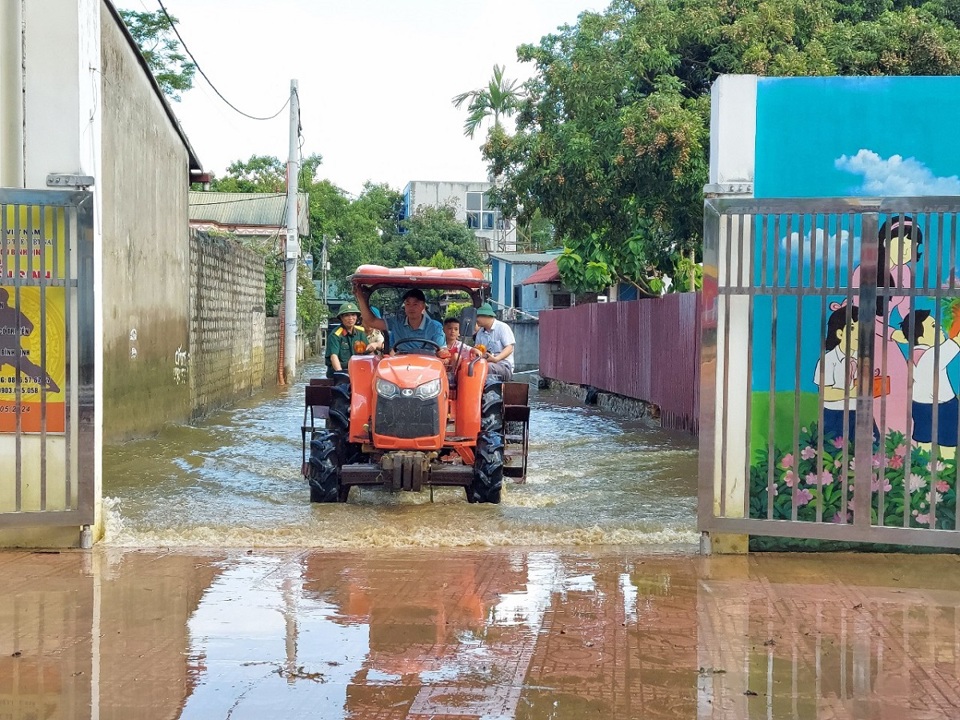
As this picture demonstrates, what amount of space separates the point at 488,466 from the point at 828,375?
341 centimetres

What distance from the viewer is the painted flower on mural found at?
8.12 meters

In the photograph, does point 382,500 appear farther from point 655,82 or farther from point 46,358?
point 655,82

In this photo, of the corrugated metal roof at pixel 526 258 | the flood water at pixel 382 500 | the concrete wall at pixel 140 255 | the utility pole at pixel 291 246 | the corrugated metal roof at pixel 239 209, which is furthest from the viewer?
the corrugated metal roof at pixel 526 258

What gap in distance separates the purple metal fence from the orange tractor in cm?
329

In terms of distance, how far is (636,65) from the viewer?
1967cm

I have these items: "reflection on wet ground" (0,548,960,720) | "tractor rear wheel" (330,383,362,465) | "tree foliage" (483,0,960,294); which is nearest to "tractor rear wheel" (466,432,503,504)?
"tractor rear wheel" (330,383,362,465)

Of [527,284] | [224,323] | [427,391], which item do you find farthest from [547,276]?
[427,391]

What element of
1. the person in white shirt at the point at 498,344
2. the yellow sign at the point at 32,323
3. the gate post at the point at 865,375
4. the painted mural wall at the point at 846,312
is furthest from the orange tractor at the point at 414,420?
the gate post at the point at 865,375

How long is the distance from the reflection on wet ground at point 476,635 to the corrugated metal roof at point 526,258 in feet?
147

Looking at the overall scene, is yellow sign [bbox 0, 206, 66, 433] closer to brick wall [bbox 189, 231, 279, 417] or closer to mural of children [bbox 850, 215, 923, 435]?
mural of children [bbox 850, 215, 923, 435]

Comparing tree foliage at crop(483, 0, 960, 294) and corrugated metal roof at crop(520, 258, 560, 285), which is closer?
tree foliage at crop(483, 0, 960, 294)

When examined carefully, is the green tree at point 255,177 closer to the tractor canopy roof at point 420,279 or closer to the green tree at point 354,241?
the green tree at point 354,241

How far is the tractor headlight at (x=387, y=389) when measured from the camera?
33.5 feet

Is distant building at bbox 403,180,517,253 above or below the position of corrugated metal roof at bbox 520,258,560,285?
above
